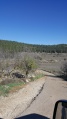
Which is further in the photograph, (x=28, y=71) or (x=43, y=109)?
(x=28, y=71)

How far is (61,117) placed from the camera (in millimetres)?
3707

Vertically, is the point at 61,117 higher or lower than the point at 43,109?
higher

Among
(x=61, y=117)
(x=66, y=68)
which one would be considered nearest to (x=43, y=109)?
(x=61, y=117)

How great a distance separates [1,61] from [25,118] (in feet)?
95.8

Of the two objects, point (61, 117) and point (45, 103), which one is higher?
point (61, 117)

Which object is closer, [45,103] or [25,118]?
[25,118]

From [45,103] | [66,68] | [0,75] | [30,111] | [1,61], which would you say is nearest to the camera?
[30,111]

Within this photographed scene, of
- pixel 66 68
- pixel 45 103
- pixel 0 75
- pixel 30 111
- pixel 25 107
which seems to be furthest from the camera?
pixel 66 68

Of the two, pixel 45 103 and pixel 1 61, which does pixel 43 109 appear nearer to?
pixel 45 103

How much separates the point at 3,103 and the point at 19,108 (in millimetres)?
1511

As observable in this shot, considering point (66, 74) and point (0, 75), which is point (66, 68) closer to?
point (66, 74)

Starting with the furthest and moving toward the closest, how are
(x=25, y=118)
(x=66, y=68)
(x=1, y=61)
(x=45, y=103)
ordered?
1. (x=66, y=68)
2. (x=1, y=61)
3. (x=45, y=103)
4. (x=25, y=118)

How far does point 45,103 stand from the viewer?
15.2 m

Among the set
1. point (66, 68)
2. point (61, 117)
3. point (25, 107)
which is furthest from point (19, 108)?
point (66, 68)
